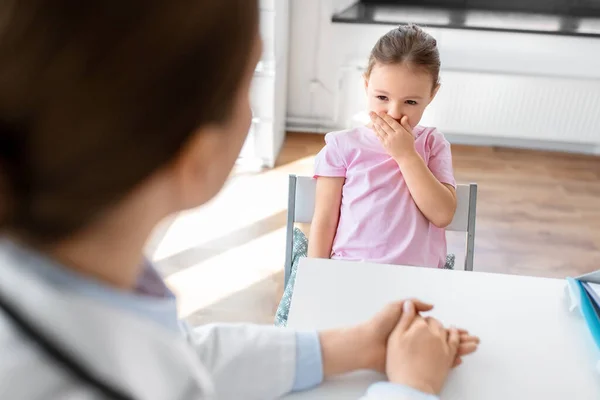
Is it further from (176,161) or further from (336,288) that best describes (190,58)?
(336,288)

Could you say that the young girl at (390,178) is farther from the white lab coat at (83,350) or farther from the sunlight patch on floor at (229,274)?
the white lab coat at (83,350)

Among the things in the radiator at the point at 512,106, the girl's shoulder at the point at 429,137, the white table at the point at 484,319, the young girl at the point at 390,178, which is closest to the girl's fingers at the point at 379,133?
the young girl at the point at 390,178

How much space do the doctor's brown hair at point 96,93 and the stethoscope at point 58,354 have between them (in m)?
0.05

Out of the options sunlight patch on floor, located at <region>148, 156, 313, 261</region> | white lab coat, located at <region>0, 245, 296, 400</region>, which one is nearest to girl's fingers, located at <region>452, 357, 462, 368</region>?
white lab coat, located at <region>0, 245, 296, 400</region>

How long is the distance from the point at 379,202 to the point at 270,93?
155cm

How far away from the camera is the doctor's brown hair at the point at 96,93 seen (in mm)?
302

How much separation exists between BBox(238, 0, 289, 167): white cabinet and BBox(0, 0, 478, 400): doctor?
2220mm

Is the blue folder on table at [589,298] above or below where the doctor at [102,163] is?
below

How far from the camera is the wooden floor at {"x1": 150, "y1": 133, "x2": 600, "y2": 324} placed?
2.03 metres

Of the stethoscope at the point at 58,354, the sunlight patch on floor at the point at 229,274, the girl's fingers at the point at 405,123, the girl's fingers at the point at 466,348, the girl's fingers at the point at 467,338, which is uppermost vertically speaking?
the girl's fingers at the point at 405,123

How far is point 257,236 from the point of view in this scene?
2324 millimetres

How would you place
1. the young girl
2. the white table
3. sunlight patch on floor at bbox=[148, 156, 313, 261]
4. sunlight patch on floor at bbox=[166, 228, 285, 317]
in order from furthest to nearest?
sunlight patch on floor at bbox=[148, 156, 313, 261]
sunlight patch on floor at bbox=[166, 228, 285, 317]
the young girl
the white table

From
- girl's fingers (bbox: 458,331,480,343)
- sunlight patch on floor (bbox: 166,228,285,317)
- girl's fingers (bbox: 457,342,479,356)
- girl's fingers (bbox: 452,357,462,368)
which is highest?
girl's fingers (bbox: 458,331,480,343)

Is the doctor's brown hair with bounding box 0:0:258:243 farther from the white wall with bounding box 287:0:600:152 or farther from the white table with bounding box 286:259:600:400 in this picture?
the white wall with bounding box 287:0:600:152
